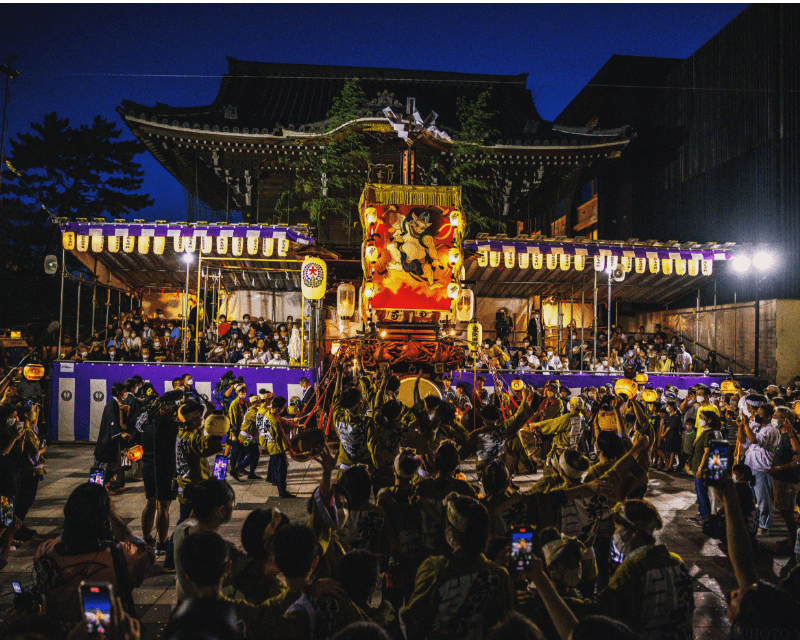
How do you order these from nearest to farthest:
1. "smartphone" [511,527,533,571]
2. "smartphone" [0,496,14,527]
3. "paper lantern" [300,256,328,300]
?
"smartphone" [511,527,533,571]
"smartphone" [0,496,14,527]
"paper lantern" [300,256,328,300]

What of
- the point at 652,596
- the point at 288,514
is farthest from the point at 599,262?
the point at 652,596

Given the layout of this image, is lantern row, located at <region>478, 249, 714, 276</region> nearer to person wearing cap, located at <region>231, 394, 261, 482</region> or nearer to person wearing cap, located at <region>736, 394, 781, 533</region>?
person wearing cap, located at <region>231, 394, 261, 482</region>

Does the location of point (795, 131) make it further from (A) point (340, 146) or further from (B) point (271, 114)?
(B) point (271, 114)

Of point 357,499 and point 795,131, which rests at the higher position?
point 795,131

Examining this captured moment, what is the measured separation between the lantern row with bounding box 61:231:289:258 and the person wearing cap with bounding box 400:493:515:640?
1173 centimetres

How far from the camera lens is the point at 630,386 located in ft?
21.2

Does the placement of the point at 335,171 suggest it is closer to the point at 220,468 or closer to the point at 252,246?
the point at 252,246

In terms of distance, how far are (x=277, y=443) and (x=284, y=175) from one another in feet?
36.7

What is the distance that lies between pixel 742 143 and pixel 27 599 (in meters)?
20.3

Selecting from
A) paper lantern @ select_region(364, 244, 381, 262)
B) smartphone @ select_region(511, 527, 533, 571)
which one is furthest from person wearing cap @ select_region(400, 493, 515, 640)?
paper lantern @ select_region(364, 244, 381, 262)

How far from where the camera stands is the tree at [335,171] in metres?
14.7

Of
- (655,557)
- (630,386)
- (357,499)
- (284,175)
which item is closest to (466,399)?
(630,386)

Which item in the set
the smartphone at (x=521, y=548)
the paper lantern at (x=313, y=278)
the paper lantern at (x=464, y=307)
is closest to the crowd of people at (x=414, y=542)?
the smartphone at (x=521, y=548)

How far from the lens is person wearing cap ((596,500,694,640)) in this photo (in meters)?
2.22
